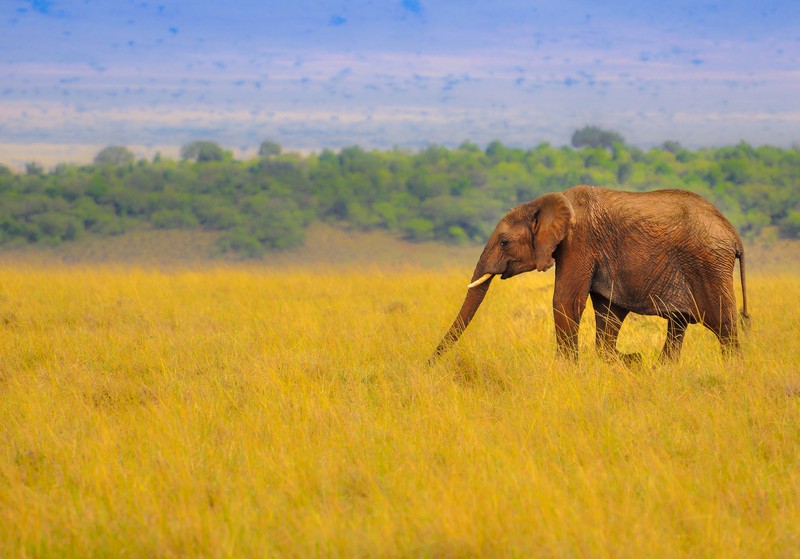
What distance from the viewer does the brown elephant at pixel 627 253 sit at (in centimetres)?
757

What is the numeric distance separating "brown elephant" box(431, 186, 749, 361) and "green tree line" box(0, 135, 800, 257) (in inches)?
1088

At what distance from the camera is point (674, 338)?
8.12m

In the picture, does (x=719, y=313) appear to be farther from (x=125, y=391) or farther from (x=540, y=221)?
(x=125, y=391)

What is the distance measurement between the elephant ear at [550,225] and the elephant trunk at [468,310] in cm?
53

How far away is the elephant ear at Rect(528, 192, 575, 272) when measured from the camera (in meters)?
7.54

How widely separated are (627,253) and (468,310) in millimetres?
1459

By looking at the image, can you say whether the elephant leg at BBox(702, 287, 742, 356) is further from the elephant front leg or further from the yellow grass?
the elephant front leg

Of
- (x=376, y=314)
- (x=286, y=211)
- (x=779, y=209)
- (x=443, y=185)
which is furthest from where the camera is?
(x=443, y=185)

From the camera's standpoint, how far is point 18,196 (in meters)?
37.8

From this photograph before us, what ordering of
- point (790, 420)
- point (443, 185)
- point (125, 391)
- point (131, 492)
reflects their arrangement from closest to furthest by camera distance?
point (131, 492) → point (790, 420) → point (125, 391) → point (443, 185)

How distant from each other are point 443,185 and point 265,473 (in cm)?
3556

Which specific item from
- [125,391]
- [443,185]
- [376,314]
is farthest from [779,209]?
[125,391]

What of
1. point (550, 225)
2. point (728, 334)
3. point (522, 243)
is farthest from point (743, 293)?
point (522, 243)

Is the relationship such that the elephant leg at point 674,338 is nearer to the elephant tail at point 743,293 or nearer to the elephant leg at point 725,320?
the elephant leg at point 725,320
